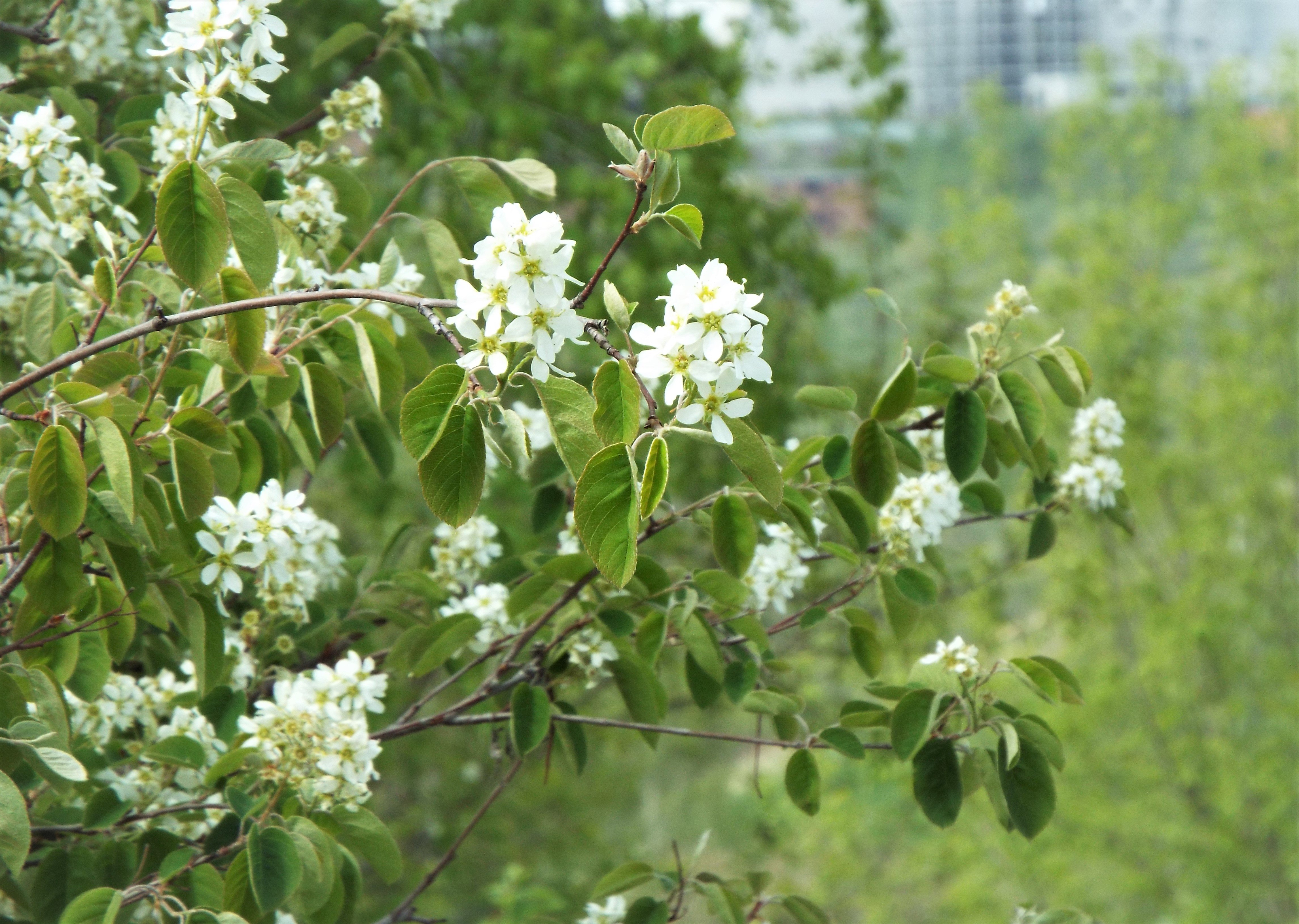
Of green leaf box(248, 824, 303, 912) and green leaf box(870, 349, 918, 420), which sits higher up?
green leaf box(870, 349, 918, 420)

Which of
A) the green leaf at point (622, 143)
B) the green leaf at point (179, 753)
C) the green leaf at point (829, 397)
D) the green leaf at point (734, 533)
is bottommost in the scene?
the green leaf at point (179, 753)

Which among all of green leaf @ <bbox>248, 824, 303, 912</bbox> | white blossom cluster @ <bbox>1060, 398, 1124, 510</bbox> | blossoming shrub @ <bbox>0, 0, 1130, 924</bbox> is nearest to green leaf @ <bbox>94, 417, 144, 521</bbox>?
blossoming shrub @ <bbox>0, 0, 1130, 924</bbox>

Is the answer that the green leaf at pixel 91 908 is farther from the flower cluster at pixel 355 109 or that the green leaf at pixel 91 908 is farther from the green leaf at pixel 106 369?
the flower cluster at pixel 355 109

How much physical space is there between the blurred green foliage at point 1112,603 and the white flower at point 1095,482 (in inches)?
149

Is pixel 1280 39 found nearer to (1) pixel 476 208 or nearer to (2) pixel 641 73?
(2) pixel 641 73

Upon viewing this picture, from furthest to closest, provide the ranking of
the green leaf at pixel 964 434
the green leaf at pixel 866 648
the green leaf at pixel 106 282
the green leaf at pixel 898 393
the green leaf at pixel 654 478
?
the green leaf at pixel 866 648, the green leaf at pixel 964 434, the green leaf at pixel 898 393, the green leaf at pixel 106 282, the green leaf at pixel 654 478

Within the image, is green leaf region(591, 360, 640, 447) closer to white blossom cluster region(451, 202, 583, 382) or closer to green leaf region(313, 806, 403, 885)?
white blossom cluster region(451, 202, 583, 382)

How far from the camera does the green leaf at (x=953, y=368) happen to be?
4.50 feet

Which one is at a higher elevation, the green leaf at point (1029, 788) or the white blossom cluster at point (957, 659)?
the white blossom cluster at point (957, 659)

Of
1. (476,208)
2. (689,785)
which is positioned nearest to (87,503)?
(476,208)

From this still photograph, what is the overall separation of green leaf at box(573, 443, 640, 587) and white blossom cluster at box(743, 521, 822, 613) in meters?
0.78

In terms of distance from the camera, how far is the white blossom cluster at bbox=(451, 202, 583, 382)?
885 mm

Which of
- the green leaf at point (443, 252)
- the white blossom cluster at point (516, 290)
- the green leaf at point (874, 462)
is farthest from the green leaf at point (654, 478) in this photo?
the green leaf at point (443, 252)

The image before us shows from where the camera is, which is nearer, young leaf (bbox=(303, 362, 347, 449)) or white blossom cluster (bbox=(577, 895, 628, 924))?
young leaf (bbox=(303, 362, 347, 449))
